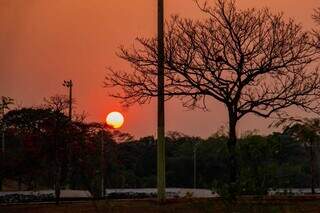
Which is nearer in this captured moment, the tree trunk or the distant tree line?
the distant tree line

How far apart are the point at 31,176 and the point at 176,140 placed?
128ft

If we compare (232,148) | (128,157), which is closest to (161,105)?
(232,148)

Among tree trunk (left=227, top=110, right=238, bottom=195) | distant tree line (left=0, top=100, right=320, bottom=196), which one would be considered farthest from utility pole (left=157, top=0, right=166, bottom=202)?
tree trunk (left=227, top=110, right=238, bottom=195)

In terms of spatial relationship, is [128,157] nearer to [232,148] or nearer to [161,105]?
[161,105]

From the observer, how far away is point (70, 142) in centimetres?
2475

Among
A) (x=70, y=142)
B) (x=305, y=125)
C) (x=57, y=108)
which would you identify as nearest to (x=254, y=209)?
(x=305, y=125)

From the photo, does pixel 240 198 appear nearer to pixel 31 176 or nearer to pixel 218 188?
pixel 218 188

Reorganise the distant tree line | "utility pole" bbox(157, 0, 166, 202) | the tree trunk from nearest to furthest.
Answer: the distant tree line
the tree trunk
"utility pole" bbox(157, 0, 166, 202)

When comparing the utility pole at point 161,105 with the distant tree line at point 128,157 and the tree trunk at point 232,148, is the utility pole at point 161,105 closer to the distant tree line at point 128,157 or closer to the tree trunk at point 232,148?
the distant tree line at point 128,157

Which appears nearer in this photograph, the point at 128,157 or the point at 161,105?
the point at 161,105

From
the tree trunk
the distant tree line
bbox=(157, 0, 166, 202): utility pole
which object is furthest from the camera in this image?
bbox=(157, 0, 166, 202): utility pole

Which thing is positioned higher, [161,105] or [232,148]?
[161,105]

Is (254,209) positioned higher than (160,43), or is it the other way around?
(160,43)

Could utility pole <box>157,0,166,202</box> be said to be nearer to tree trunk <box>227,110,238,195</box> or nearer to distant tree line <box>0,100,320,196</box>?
distant tree line <box>0,100,320,196</box>
